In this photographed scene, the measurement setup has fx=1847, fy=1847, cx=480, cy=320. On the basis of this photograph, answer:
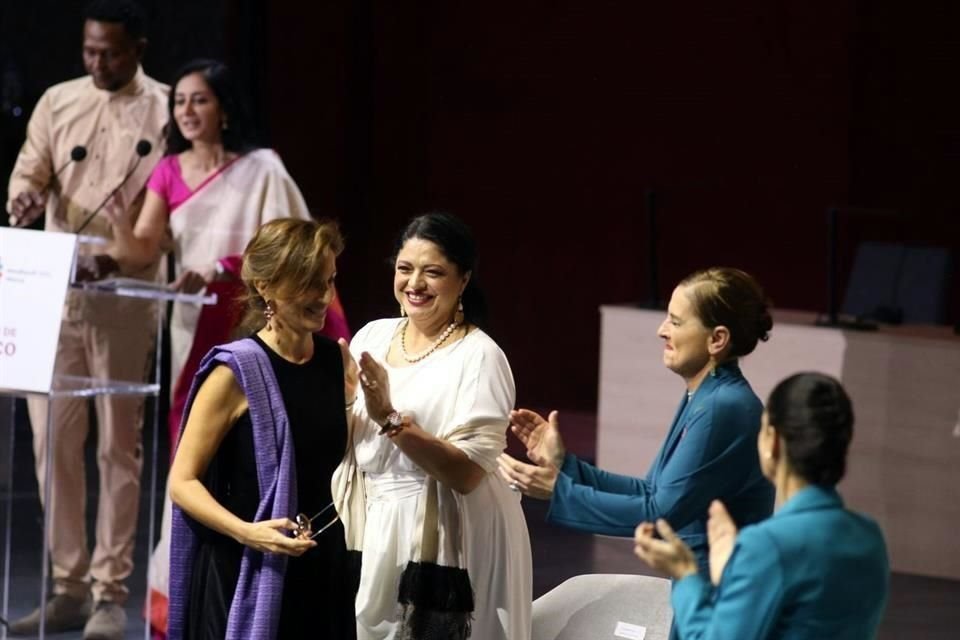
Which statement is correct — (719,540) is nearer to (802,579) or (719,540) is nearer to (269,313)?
(802,579)

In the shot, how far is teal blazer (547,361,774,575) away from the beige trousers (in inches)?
102

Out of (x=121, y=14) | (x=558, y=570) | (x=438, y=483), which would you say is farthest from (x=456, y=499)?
(x=558, y=570)

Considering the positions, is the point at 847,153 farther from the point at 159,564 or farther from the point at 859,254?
the point at 159,564

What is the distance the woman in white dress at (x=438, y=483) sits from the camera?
336 centimetres

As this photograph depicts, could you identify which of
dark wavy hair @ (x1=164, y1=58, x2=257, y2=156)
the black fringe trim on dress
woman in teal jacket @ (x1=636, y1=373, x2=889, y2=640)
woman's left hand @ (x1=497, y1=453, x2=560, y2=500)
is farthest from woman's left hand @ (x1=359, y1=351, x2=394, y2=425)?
dark wavy hair @ (x1=164, y1=58, x2=257, y2=156)

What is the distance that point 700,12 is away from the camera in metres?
9.13

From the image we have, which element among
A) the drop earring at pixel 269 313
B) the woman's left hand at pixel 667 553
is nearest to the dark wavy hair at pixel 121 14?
the drop earring at pixel 269 313

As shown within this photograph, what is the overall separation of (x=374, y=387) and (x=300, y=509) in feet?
0.81

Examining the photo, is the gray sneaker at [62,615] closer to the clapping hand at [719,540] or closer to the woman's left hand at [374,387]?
the woman's left hand at [374,387]

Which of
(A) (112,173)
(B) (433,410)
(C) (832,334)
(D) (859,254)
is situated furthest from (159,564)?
(D) (859,254)

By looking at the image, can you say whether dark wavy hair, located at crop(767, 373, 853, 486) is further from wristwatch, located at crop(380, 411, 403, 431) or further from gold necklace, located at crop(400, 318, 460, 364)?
gold necklace, located at crop(400, 318, 460, 364)

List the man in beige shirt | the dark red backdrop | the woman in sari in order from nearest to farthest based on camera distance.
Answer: the woman in sari
the man in beige shirt
the dark red backdrop

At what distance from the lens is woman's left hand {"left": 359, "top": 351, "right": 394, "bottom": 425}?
319 centimetres

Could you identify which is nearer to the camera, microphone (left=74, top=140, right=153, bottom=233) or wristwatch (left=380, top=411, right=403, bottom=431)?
wristwatch (left=380, top=411, right=403, bottom=431)
